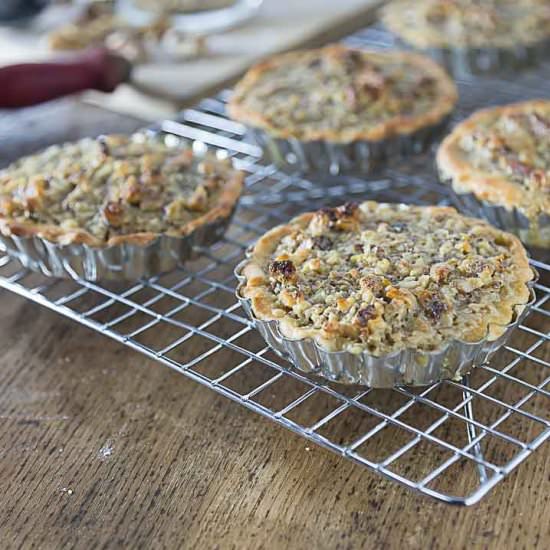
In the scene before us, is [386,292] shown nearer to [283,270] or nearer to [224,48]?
[283,270]

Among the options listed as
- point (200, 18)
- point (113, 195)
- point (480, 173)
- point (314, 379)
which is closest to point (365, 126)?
point (480, 173)

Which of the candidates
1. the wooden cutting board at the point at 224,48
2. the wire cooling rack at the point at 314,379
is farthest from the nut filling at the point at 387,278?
the wooden cutting board at the point at 224,48

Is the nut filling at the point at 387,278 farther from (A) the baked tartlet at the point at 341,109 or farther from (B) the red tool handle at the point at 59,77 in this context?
(B) the red tool handle at the point at 59,77

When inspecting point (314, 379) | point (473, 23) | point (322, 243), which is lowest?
point (314, 379)

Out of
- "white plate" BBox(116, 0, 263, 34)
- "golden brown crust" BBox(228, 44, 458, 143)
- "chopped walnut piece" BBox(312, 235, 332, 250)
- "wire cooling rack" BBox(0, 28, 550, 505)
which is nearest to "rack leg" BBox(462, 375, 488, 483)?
"wire cooling rack" BBox(0, 28, 550, 505)

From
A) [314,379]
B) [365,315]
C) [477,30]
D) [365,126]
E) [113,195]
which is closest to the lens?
[365,315]

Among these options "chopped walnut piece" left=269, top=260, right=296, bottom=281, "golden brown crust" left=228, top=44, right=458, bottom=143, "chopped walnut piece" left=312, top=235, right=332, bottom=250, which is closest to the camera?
"chopped walnut piece" left=269, top=260, right=296, bottom=281

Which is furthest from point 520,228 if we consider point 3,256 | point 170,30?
point 170,30

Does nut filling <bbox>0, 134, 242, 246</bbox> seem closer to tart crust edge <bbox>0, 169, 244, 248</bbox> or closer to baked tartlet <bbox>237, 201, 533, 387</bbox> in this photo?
tart crust edge <bbox>0, 169, 244, 248</bbox>
